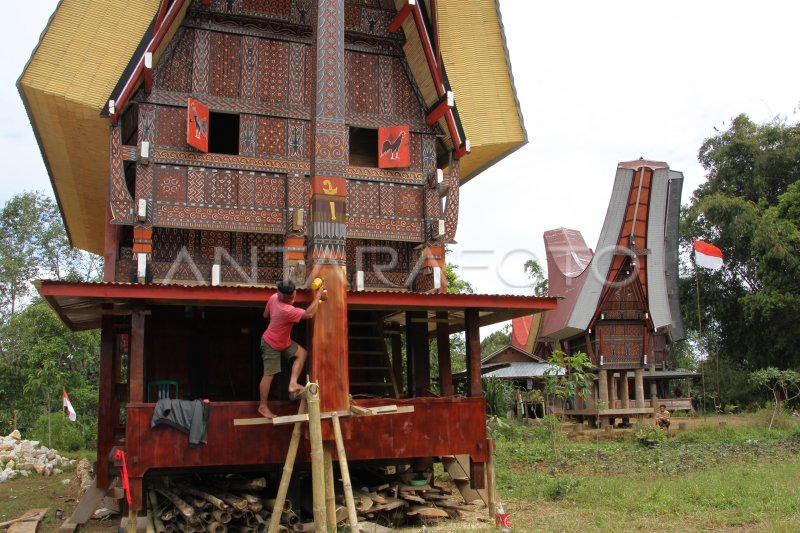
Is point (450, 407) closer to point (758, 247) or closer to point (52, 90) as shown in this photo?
point (52, 90)

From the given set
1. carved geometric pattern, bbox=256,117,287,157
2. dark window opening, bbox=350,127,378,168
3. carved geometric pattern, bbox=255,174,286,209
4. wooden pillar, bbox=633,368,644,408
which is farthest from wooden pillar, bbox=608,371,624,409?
carved geometric pattern, bbox=256,117,287,157

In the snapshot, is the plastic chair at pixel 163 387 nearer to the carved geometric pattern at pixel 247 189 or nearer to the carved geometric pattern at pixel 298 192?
the carved geometric pattern at pixel 247 189

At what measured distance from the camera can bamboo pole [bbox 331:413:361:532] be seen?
7254 millimetres

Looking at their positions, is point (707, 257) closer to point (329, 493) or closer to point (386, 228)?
point (386, 228)

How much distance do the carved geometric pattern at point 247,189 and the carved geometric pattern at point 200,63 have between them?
1.45m

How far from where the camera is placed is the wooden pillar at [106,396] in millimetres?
10391

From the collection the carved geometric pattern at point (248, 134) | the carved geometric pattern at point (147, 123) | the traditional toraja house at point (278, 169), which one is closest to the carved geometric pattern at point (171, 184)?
the traditional toraja house at point (278, 169)

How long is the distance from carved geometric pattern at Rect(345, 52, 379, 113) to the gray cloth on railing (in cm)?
568

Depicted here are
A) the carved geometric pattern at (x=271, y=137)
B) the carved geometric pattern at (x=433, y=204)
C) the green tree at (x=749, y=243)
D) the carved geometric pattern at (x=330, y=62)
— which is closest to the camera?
the carved geometric pattern at (x=330, y=62)

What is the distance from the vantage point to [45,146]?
12.8 metres

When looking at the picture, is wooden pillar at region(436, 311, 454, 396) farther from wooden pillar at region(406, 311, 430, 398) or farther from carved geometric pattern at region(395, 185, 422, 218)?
carved geometric pattern at region(395, 185, 422, 218)

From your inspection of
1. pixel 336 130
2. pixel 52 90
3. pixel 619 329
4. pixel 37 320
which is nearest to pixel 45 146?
pixel 52 90

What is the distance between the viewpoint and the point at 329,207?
9375mm

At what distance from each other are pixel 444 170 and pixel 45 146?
6.80 m
